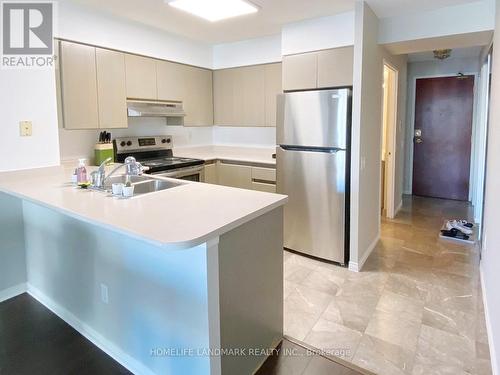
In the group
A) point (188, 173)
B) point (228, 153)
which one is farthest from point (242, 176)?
point (228, 153)

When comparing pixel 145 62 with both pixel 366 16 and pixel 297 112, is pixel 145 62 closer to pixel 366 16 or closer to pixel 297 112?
pixel 297 112

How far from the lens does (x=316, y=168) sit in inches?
130

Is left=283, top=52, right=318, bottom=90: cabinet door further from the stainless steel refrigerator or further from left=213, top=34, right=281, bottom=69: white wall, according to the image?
left=213, top=34, right=281, bottom=69: white wall

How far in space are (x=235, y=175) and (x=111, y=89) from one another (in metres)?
1.66

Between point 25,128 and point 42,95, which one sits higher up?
point 42,95

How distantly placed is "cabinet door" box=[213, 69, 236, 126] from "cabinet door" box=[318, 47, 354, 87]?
1.48m

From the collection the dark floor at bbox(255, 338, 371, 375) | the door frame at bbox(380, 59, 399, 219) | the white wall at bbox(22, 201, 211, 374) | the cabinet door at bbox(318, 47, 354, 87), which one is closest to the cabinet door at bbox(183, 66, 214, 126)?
the cabinet door at bbox(318, 47, 354, 87)

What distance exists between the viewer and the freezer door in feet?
10.6

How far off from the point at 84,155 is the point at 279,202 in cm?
244

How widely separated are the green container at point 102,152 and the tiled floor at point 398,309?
2115mm

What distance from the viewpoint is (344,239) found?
327 cm

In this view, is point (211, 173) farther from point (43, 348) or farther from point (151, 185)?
point (43, 348)

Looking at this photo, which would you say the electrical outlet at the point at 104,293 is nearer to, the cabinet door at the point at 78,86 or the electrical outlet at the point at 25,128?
the electrical outlet at the point at 25,128

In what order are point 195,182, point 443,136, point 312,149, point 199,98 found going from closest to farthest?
point 195,182, point 312,149, point 199,98, point 443,136
